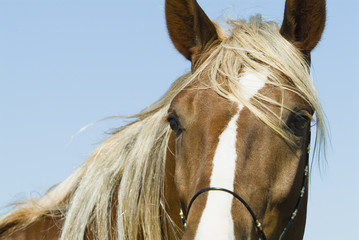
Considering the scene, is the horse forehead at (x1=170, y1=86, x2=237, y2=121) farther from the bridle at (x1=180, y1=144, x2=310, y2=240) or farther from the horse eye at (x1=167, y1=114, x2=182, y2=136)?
the bridle at (x1=180, y1=144, x2=310, y2=240)

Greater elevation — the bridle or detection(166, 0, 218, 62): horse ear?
detection(166, 0, 218, 62): horse ear

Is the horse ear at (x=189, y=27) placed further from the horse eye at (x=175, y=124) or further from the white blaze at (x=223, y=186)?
the white blaze at (x=223, y=186)

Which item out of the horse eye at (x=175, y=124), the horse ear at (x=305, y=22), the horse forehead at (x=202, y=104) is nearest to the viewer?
the horse forehead at (x=202, y=104)

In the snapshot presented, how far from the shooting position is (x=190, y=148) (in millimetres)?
3543

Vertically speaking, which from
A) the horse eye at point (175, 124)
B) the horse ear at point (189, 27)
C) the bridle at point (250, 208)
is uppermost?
the horse ear at point (189, 27)

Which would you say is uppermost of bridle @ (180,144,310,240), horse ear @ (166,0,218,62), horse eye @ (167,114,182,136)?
horse ear @ (166,0,218,62)

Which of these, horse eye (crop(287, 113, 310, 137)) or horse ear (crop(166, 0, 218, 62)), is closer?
horse eye (crop(287, 113, 310, 137))

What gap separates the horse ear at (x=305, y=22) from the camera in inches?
163

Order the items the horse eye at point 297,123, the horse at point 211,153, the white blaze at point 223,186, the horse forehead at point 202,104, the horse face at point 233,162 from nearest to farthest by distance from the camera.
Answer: the white blaze at point 223,186
the horse face at point 233,162
the horse at point 211,153
the horse forehead at point 202,104
the horse eye at point 297,123

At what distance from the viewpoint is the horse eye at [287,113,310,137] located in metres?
3.58

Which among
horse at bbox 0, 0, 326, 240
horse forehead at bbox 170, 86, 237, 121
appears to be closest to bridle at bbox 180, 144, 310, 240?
horse at bbox 0, 0, 326, 240

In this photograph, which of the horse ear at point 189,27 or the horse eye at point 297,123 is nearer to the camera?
the horse eye at point 297,123

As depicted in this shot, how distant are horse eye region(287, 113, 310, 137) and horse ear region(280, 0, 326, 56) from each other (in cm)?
77

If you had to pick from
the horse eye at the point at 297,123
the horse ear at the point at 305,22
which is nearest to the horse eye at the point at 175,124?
the horse eye at the point at 297,123
